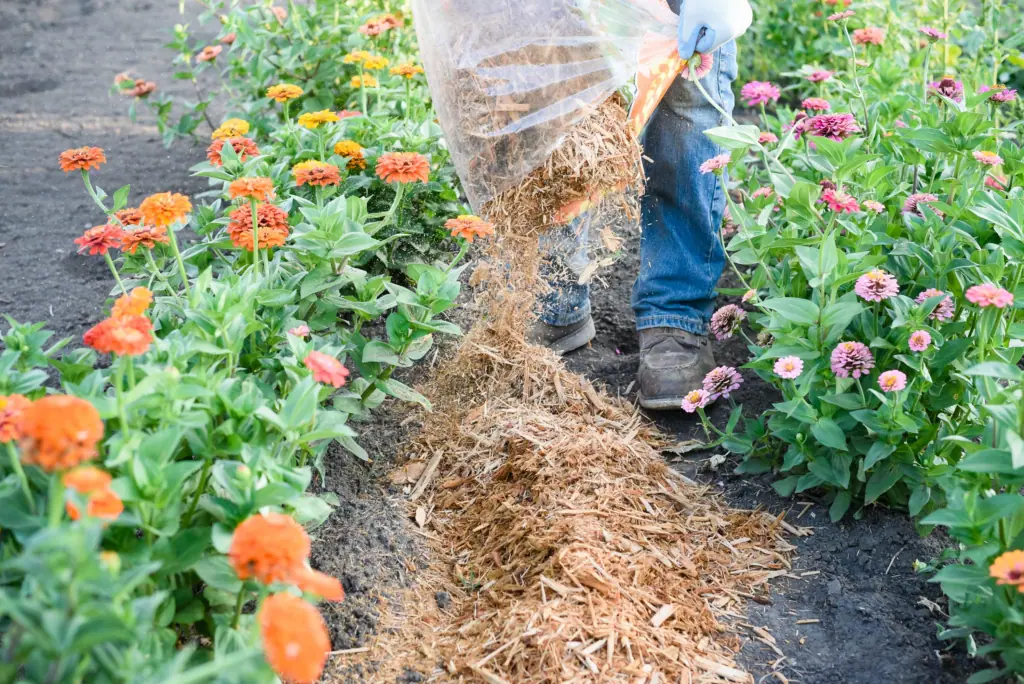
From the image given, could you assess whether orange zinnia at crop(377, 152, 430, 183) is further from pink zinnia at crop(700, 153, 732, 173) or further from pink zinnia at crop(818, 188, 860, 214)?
pink zinnia at crop(818, 188, 860, 214)

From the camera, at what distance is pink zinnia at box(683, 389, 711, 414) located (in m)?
2.52

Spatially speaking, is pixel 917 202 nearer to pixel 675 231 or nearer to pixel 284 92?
pixel 675 231

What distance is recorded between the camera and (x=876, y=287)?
6.99 ft

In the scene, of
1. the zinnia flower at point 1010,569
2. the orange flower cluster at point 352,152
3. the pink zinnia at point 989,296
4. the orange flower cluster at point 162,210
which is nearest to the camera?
the zinnia flower at point 1010,569

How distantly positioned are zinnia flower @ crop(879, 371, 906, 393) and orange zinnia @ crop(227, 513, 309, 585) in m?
1.40

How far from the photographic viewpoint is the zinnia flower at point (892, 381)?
2043 mm

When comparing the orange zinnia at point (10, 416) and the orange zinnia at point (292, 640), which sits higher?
the orange zinnia at point (10, 416)

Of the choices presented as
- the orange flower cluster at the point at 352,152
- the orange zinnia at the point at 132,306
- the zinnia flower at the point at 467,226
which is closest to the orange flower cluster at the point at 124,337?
the orange zinnia at the point at 132,306

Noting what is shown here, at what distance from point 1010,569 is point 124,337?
144 centimetres

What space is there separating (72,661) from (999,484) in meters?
1.72

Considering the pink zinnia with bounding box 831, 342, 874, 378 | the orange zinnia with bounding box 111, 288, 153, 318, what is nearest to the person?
the pink zinnia with bounding box 831, 342, 874, 378

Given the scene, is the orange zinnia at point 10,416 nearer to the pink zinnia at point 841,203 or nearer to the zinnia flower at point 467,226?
the zinnia flower at point 467,226

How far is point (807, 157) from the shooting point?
2.65 meters

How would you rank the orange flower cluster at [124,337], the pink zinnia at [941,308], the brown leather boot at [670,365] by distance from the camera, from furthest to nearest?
the brown leather boot at [670,365] < the pink zinnia at [941,308] < the orange flower cluster at [124,337]
